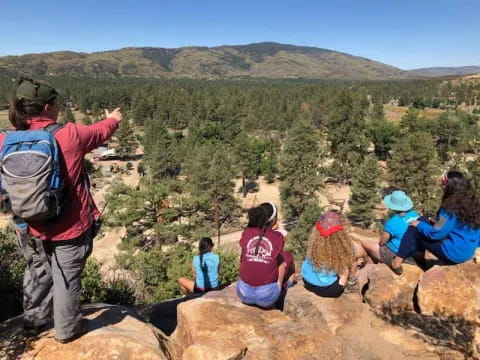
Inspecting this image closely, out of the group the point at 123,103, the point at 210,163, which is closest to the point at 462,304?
the point at 210,163

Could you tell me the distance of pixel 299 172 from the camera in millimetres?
31031

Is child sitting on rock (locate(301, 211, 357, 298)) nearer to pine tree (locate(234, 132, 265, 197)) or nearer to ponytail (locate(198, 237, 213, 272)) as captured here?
ponytail (locate(198, 237, 213, 272))

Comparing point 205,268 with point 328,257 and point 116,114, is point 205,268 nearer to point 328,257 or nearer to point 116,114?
point 328,257

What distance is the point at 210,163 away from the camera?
31.3 m

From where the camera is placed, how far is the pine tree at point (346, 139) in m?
42.3

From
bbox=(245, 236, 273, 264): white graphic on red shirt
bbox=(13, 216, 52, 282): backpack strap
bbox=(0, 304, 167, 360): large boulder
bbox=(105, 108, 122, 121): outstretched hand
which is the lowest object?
bbox=(0, 304, 167, 360): large boulder

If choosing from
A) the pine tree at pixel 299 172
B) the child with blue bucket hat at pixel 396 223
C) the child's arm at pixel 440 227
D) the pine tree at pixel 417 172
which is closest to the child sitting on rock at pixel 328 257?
the child with blue bucket hat at pixel 396 223

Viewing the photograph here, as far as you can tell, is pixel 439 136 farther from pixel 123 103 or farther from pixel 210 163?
pixel 123 103

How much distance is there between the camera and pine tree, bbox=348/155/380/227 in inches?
1129

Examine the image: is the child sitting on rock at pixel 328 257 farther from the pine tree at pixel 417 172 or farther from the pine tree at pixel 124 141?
the pine tree at pixel 124 141

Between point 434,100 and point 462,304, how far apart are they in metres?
126

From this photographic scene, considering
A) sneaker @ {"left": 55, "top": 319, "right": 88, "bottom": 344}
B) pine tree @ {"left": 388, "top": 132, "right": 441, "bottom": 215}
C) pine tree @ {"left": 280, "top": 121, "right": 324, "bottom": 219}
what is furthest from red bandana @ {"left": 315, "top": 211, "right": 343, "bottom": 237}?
pine tree @ {"left": 388, "top": 132, "right": 441, "bottom": 215}

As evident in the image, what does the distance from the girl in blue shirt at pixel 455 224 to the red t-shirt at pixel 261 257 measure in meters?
2.15

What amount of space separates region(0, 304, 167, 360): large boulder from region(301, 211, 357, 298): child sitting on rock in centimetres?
248
